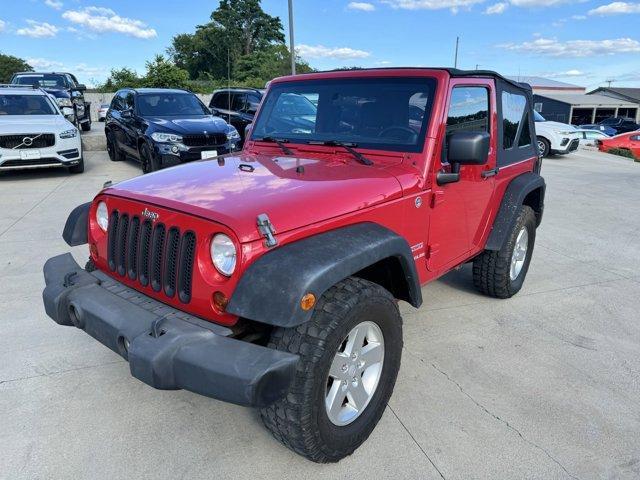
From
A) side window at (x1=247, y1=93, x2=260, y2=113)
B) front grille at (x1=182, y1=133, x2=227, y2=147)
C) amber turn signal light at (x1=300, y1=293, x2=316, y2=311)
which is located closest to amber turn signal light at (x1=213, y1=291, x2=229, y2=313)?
amber turn signal light at (x1=300, y1=293, x2=316, y2=311)

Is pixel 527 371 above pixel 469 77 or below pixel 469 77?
below

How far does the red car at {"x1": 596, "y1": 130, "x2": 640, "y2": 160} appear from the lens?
17578mm

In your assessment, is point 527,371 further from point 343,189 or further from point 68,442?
point 68,442

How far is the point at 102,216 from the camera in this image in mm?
2822

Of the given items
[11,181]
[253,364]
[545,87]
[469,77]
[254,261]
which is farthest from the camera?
[545,87]

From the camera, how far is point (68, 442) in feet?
8.19

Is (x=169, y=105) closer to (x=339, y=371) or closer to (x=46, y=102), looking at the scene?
(x=46, y=102)

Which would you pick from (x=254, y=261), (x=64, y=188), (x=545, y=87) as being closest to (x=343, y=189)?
(x=254, y=261)

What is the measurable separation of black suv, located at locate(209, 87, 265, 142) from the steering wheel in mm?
9529

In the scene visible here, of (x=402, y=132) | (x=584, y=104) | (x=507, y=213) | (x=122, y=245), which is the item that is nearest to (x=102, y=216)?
(x=122, y=245)

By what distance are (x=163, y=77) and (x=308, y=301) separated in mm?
29205

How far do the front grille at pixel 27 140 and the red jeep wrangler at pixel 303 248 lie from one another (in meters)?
7.03

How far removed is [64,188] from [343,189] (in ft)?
25.4

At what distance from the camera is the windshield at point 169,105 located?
9.85 m
